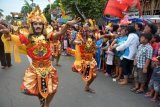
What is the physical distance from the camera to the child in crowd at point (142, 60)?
24.8ft

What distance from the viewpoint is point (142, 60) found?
7727 millimetres

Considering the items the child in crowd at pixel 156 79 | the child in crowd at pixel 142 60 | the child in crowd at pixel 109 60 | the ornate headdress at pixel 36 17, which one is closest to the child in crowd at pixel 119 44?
the child in crowd at pixel 109 60

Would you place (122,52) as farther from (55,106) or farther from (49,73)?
(49,73)

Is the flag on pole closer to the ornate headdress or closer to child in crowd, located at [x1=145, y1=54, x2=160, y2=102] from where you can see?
child in crowd, located at [x1=145, y1=54, x2=160, y2=102]

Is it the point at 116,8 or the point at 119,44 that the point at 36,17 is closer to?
the point at 119,44

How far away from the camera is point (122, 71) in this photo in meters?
9.34

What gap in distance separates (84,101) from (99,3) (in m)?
17.0

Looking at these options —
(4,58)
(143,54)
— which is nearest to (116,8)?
(143,54)

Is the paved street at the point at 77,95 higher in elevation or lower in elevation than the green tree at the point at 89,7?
lower

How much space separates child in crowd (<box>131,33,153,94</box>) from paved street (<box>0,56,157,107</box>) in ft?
1.16

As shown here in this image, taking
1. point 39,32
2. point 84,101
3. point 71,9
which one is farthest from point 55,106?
point 71,9

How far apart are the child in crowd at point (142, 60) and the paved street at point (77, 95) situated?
355mm

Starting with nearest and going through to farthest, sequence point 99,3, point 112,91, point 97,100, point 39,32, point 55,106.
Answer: point 39,32, point 55,106, point 97,100, point 112,91, point 99,3

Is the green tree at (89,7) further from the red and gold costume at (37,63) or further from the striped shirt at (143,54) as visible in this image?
the red and gold costume at (37,63)
